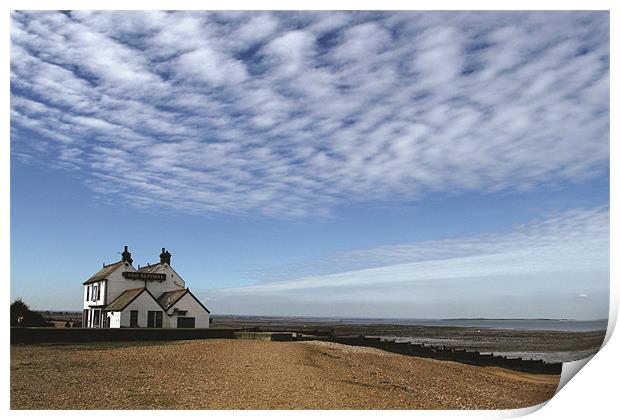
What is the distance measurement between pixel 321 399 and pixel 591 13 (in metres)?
6.71

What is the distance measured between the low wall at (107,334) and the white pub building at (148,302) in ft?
2.21

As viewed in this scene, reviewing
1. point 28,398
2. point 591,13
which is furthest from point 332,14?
point 28,398

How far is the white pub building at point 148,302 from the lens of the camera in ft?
48.3

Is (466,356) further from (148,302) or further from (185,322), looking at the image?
(148,302)

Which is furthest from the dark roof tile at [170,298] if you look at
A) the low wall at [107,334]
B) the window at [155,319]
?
the low wall at [107,334]

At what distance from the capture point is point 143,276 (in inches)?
599

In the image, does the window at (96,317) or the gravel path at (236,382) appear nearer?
the gravel path at (236,382)

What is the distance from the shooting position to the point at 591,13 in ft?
28.6

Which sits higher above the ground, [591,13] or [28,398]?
[591,13]

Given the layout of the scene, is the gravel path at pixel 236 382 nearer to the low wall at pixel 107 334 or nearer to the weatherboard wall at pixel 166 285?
the low wall at pixel 107 334

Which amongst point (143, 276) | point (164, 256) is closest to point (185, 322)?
point (143, 276)

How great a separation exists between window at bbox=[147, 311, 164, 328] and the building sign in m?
0.84

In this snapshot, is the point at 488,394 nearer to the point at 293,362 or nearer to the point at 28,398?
the point at 293,362
